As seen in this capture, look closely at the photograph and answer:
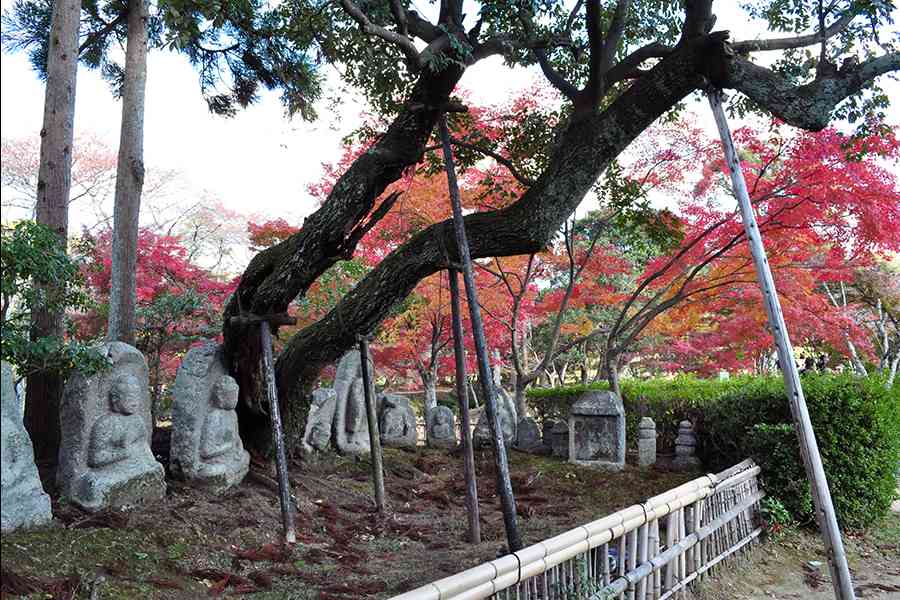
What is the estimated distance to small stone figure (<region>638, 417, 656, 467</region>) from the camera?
31.9 feet

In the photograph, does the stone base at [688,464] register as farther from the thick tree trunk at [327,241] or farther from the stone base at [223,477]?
the stone base at [223,477]

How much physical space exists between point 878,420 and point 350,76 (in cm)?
702

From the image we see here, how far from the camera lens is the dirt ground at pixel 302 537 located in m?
4.46

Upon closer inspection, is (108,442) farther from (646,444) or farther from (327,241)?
(646,444)

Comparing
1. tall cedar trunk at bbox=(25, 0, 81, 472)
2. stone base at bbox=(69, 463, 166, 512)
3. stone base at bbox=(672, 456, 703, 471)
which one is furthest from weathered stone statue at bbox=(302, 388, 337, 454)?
stone base at bbox=(672, 456, 703, 471)

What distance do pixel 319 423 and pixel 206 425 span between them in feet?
7.33

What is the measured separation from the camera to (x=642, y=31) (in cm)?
760

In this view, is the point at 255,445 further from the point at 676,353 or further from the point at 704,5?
the point at 676,353

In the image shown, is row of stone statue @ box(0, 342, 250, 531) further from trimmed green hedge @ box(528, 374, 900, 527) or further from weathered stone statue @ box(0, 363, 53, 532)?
trimmed green hedge @ box(528, 374, 900, 527)

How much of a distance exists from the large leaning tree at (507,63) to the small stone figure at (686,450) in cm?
477

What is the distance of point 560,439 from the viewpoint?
10445 millimetres

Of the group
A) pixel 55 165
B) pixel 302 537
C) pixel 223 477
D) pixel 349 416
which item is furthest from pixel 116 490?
pixel 349 416

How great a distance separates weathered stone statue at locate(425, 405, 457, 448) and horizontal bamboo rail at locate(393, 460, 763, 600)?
5.25m

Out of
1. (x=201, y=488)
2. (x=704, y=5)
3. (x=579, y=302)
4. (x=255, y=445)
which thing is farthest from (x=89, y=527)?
(x=579, y=302)
